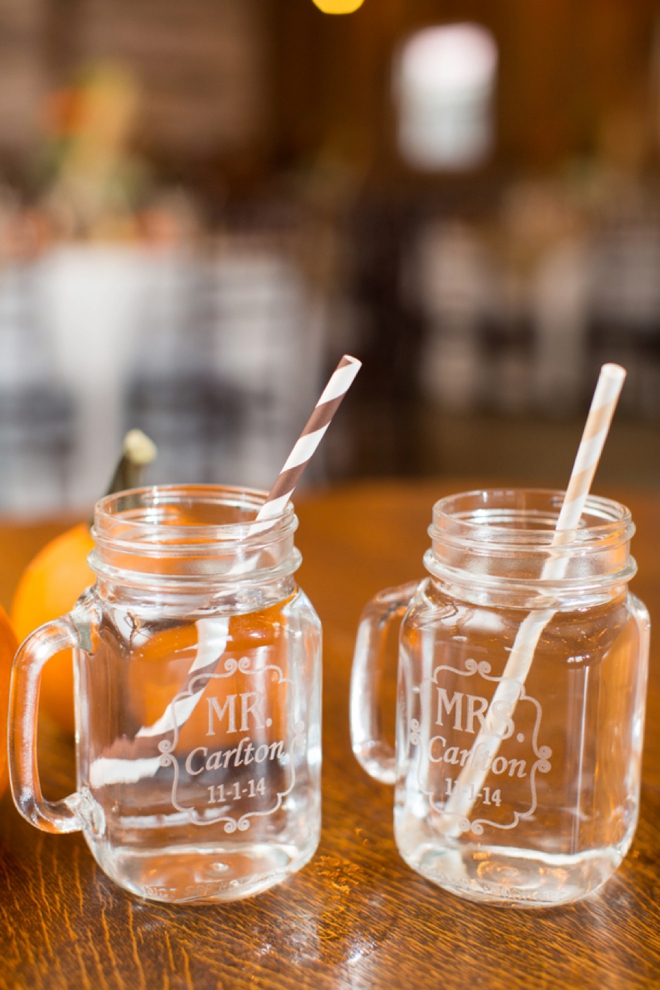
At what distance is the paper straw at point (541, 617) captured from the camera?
0.47 m

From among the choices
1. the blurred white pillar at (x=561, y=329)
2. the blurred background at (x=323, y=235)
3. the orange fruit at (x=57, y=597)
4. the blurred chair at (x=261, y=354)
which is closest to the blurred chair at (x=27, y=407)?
the blurred background at (x=323, y=235)

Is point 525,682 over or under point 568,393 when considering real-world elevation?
over

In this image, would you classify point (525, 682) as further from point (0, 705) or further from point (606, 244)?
point (606, 244)

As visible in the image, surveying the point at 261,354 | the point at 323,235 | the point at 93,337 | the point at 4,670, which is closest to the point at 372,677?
the point at 4,670

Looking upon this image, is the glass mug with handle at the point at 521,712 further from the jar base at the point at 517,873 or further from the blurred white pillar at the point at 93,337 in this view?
the blurred white pillar at the point at 93,337

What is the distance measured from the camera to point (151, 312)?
276 centimetres

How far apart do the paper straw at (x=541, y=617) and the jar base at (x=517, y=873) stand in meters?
0.01

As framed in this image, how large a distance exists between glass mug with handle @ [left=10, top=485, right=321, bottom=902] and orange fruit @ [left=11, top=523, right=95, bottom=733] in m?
0.08

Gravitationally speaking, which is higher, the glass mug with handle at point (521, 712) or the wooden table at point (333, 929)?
the glass mug with handle at point (521, 712)

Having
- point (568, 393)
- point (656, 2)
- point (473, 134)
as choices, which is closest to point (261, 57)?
point (473, 134)

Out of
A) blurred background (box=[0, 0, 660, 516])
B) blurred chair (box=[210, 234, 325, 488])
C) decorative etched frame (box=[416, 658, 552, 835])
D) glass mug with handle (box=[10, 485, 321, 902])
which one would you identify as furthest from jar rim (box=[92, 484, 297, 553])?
blurred chair (box=[210, 234, 325, 488])

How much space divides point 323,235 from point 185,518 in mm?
3804

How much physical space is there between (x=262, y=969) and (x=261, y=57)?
671cm

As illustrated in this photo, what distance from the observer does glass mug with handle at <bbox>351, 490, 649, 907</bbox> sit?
487 millimetres
